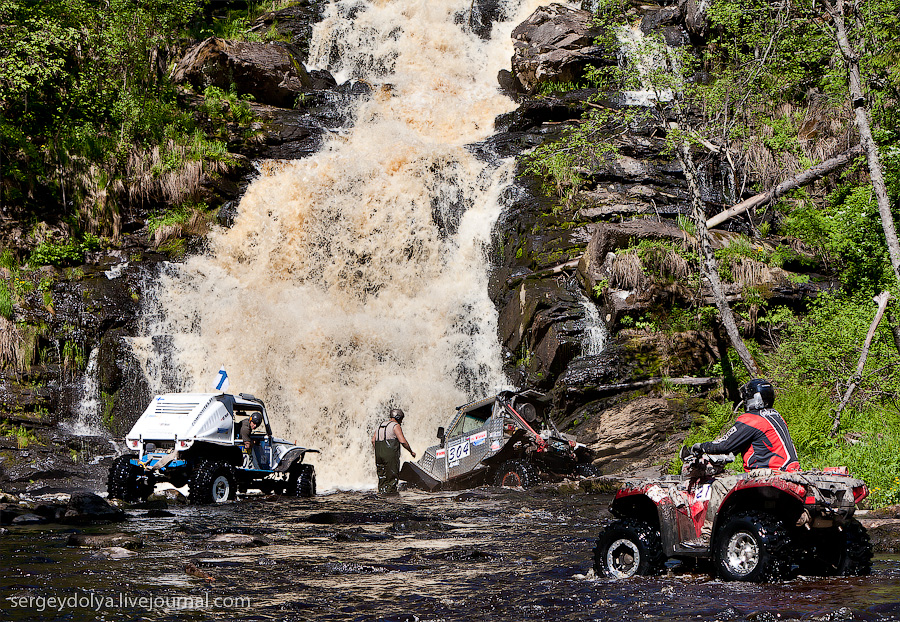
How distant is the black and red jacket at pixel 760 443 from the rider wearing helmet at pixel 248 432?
31.9ft

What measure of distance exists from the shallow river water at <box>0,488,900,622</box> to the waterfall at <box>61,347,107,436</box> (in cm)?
994

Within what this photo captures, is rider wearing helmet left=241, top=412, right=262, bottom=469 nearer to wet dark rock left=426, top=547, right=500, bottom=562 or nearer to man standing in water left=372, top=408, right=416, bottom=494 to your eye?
Result: man standing in water left=372, top=408, right=416, bottom=494

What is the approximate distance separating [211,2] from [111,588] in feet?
126

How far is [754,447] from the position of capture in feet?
20.6

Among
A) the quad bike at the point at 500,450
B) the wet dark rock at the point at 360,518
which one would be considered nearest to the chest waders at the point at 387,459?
the quad bike at the point at 500,450

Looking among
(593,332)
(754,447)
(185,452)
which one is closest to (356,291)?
(593,332)

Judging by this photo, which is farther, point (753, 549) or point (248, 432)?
point (248, 432)

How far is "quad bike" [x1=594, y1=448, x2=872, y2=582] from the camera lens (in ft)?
18.9

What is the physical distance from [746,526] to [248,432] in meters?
10.2

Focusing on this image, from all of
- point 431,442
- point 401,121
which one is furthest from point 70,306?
point 401,121

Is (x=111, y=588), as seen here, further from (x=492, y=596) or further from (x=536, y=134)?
(x=536, y=134)

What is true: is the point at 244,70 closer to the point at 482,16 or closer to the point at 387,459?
the point at 482,16

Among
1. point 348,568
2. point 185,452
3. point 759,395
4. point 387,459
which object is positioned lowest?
point 348,568

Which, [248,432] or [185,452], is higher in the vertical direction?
[248,432]
